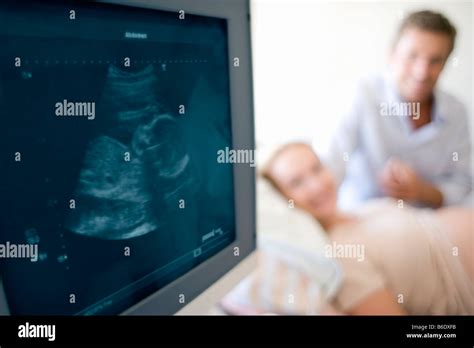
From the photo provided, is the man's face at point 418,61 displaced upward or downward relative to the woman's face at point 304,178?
upward

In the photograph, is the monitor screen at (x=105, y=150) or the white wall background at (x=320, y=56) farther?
the white wall background at (x=320, y=56)

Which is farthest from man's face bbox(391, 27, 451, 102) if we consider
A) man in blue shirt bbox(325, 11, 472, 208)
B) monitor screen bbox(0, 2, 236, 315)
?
monitor screen bbox(0, 2, 236, 315)

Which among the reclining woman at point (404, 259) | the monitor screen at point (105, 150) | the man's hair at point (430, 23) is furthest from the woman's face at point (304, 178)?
the man's hair at point (430, 23)

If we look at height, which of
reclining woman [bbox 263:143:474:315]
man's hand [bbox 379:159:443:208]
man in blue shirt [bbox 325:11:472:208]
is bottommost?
reclining woman [bbox 263:143:474:315]

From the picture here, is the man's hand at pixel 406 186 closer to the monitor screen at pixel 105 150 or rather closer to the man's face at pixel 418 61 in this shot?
the man's face at pixel 418 61

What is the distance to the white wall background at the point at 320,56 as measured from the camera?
2.86 feet

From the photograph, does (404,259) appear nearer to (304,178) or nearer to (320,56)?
(304,178)

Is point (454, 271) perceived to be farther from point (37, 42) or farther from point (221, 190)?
point (37, 42)

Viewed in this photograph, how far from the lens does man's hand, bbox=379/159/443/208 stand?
89cm

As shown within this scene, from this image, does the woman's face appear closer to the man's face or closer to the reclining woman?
the reclining woman

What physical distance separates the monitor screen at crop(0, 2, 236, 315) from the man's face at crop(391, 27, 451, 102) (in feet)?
0.95

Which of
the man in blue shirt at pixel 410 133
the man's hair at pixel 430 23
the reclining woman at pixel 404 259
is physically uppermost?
the man's hair at pixel 430 23

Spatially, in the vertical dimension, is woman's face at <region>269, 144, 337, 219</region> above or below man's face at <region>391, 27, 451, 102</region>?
below

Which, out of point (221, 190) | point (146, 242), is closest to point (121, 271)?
point (146, 242)
